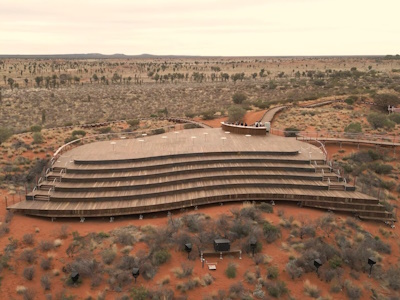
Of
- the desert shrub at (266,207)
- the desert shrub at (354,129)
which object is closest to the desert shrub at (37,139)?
the desert shrub at (266,207)

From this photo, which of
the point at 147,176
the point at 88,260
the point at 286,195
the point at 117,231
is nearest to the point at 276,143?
the point at 286,195

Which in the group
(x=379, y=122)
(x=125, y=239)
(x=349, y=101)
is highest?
(x=349, y=101)

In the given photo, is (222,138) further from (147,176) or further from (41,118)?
(41,118)

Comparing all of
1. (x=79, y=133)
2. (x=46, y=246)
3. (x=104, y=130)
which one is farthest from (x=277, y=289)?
(x=104, y=130)

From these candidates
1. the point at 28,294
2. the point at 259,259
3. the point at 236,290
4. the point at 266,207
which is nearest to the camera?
the point at 28,294

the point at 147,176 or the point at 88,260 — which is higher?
the point at 147,176

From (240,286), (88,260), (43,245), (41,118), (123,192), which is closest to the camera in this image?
(240,286)

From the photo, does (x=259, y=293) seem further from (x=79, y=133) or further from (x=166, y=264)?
(x=79, y=133)
